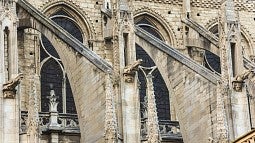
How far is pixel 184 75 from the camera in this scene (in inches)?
987

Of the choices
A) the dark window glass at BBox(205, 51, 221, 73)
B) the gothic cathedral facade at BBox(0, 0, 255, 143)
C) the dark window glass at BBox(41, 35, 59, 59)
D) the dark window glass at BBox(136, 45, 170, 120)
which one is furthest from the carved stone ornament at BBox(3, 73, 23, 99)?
the dark window glass at BBox(205, 51, 221, 73)

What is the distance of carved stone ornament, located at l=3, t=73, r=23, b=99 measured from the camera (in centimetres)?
2156

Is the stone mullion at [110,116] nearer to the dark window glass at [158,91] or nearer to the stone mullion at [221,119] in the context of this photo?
the stone mullion at [221,119]

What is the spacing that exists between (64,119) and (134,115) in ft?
11.8

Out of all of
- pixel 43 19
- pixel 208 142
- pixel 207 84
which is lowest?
pixel 208 142

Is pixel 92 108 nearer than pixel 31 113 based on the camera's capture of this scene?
No

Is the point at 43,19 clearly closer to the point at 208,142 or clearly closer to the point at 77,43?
the point at 77,43

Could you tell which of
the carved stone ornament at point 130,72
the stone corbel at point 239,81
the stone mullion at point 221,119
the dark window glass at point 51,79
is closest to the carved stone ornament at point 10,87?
the carved stone ornament at point 130,72

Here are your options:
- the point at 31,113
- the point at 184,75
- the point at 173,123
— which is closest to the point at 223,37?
the point at 184,75

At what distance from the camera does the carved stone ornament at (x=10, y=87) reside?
2156 centimetres

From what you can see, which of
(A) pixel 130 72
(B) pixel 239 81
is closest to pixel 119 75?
(A) pixel 130 72

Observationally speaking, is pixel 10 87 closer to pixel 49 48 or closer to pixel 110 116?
pixel 110 116

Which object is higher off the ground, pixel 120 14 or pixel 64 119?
pixel 120 14

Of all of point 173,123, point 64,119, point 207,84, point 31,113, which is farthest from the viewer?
point 173,123
